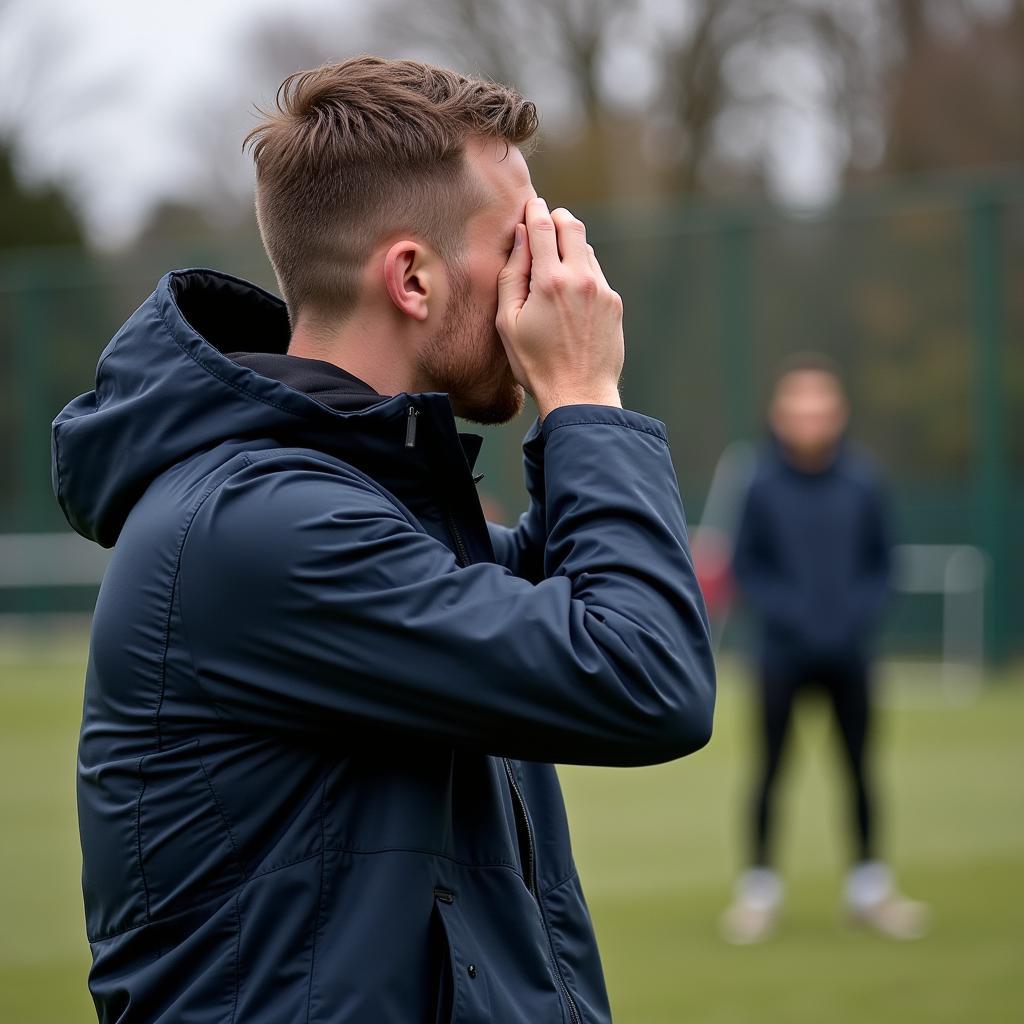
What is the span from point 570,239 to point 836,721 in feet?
18.1

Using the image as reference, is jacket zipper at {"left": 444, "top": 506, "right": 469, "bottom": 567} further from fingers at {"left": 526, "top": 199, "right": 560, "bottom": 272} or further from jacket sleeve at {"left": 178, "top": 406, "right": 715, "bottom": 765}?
fingers at {"left": 526, "top": 199, "right": 560, "bottom": 272}

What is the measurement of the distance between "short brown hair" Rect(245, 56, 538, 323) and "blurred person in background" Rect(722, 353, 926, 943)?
526 cm

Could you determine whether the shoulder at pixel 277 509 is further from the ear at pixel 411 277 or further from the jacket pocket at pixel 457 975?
the jacket pocket at pixel 457 975

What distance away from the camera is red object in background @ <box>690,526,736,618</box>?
1672 centimetres

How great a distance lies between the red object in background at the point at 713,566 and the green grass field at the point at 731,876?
3.11m

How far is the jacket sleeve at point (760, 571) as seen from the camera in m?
7.55

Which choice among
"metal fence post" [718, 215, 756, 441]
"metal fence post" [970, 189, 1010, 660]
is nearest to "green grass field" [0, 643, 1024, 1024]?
"metal fence post" [970, 189, 1010, 660]

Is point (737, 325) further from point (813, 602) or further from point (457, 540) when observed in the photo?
point (457, 540)

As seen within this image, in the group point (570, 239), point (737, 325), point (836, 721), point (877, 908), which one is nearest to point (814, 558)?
point (836, 721)

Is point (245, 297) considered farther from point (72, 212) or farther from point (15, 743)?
point (72, 212)

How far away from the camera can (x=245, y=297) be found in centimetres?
255

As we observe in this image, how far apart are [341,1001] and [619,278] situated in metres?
17.5

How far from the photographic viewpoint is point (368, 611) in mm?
2020

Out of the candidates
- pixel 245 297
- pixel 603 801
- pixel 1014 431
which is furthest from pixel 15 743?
pixel 245 297
